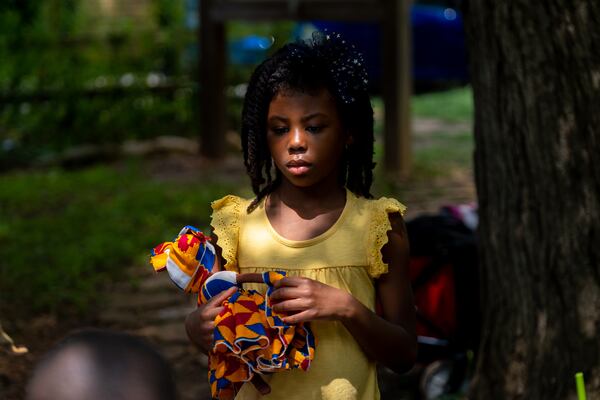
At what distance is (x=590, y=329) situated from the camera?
11.1 ft

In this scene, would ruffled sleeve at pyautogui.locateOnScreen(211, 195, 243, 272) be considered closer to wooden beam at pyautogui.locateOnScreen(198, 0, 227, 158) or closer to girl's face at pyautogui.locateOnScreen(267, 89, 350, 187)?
girl's face at pyautogui.locateOnScreen(267, 89, 350, 187)

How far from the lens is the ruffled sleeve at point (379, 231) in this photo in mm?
2477

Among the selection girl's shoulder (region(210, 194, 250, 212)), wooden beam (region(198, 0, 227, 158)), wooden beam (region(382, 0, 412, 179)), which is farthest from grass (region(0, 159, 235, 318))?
girl's shoulder (region(210, 194, 250, 212))

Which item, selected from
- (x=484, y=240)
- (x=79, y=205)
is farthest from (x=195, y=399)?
(x=79, y=205)

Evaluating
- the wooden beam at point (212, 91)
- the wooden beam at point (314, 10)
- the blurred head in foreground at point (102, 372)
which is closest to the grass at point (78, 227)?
the wooden beam at point (212, 91)

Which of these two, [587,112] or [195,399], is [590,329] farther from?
[195,399]

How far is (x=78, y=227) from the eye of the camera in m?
7.13

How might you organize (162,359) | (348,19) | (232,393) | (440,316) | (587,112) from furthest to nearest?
(348,19) < (440,316) < (587,112) < (232,393) < (162,359)

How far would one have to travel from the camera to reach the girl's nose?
8.09 feet

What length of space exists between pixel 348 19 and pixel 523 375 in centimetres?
544

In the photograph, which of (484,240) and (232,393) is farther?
(484,240)

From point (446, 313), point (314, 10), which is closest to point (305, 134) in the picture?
point (446, 313)

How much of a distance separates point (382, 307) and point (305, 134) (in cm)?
46

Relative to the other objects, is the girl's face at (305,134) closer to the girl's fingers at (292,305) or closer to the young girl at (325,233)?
the young girl at (325,233)
